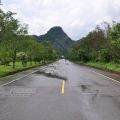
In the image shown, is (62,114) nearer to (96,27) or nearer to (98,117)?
(98,117)

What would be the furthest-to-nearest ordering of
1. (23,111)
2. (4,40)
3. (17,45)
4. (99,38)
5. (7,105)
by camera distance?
(99,38) → (17,45) → (4,40) → (7,105) → (23,111)

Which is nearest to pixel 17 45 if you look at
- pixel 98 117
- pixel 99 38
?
pixel 99 38

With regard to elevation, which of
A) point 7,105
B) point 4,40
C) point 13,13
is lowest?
point 7,105

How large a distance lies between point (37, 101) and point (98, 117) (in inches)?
161

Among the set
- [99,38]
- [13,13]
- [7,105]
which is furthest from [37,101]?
[99,38]

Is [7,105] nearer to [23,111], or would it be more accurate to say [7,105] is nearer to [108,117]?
[23,111]

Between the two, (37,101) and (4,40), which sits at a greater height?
(4,40)

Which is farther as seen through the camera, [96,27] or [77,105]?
[96,27]

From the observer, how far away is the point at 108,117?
33.1ft

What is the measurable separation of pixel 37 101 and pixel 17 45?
A: 37.6 metres

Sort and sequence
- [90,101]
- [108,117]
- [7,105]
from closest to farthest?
[108,117], [7,105], [90,101]

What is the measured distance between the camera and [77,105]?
12.6 metres

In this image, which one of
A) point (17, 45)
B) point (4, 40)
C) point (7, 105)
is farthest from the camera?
point (17, 45)

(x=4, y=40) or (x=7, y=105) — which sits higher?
(x=4, y=40)
